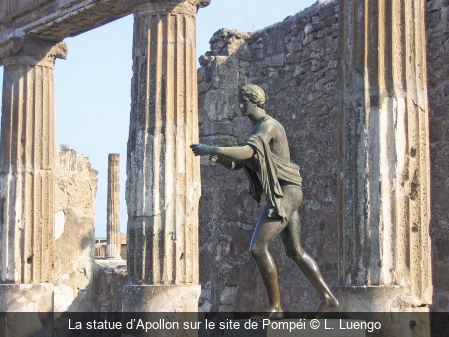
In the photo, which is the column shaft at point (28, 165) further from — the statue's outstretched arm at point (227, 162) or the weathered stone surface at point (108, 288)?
the statue's outstretched arm at point (227, 162)

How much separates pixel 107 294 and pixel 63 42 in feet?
12.6

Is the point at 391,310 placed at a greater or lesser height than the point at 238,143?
lesser

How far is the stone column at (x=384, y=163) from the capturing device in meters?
6.73

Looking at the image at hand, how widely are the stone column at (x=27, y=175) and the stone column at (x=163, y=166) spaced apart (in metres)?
3.00

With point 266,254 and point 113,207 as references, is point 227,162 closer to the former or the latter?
point 266,254

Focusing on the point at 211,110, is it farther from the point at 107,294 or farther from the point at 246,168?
the point at 246,168

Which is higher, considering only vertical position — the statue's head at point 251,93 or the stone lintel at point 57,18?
the stone lintel at point 57,18

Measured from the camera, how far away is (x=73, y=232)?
13.5 m

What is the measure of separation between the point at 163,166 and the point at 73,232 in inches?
189

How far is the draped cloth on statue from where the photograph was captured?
6852mm

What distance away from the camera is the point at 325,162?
440 inches

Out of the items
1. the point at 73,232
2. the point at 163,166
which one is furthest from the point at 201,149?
the point at 73,232

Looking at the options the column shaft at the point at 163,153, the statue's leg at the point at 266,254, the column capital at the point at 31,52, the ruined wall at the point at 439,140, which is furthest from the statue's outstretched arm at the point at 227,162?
the column capital at the point at 31,52

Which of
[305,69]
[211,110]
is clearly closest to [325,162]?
[305,69]
